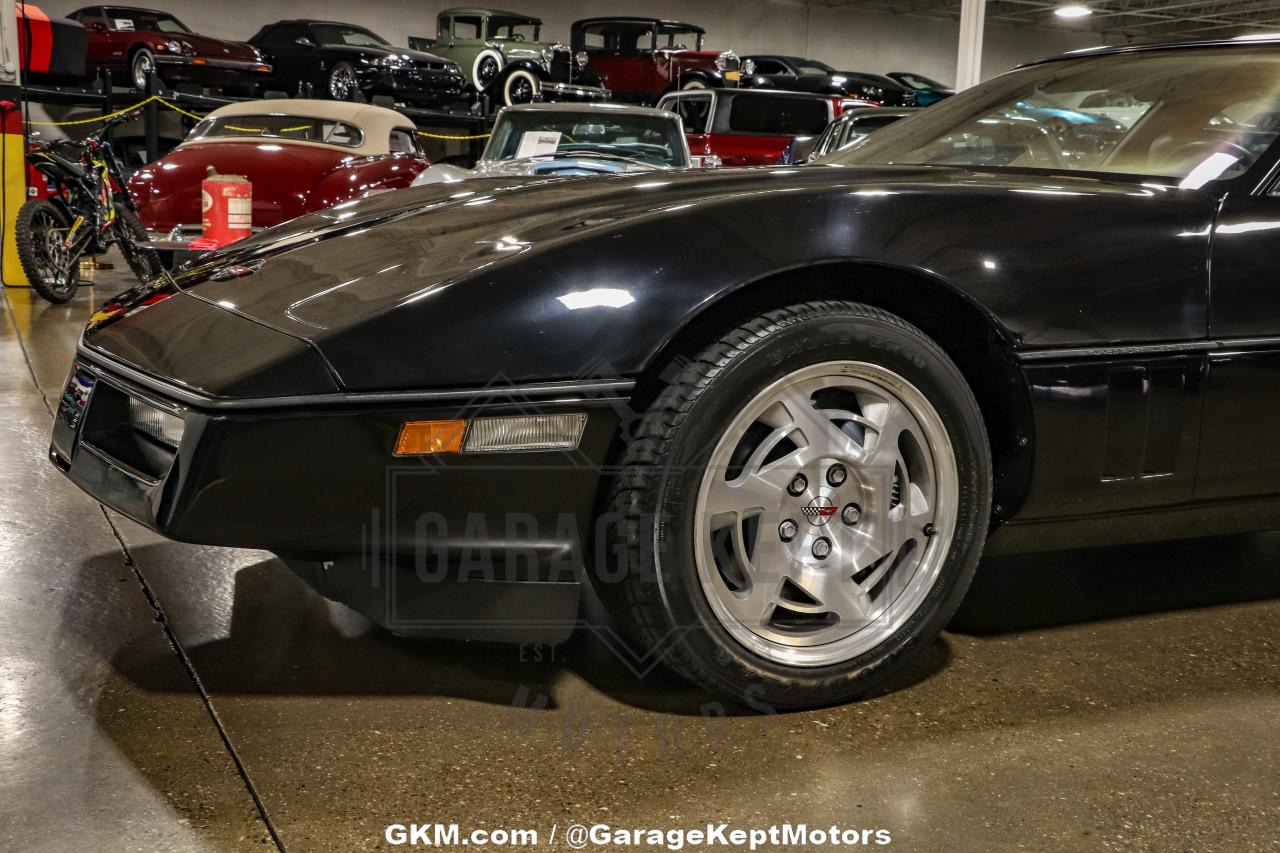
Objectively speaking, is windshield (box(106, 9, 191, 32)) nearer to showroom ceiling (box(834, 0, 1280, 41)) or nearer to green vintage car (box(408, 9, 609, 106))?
green vintage car (box(408, 9, 609, 106))

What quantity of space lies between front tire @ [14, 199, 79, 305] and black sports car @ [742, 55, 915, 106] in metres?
9.44

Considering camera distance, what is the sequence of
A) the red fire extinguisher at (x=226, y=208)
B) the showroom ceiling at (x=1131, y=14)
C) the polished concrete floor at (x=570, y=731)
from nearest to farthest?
the polished concrete floor at (x=570, y=731)
the red fire extinguisher at (x=226, y=208)
the showroom ceiling at (x=1131, y=14)

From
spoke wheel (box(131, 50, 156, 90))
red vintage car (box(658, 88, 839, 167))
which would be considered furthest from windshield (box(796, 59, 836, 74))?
spoke wheel (box(131, 50, 156, 90))

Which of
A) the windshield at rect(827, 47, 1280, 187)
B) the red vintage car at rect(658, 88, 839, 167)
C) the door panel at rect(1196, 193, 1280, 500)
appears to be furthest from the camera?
the red vintage car at rect(658, 88, 839, 167)

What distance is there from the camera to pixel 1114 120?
8.04 feet

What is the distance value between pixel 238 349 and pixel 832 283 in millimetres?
900

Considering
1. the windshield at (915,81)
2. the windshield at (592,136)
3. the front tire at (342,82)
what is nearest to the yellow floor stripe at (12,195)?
the windshield at (592,136)

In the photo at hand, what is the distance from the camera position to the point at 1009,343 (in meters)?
1.85

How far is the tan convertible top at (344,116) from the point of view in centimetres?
798

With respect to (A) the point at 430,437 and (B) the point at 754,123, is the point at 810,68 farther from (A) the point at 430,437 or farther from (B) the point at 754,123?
(A) the point at 430,437

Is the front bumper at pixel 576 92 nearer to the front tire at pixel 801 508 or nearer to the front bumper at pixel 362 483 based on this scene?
the front tire at pixel 801 508

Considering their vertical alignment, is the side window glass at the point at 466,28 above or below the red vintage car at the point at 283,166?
above

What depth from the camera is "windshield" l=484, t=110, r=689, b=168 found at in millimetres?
7367

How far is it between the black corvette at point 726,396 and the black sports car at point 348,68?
1329 cm
